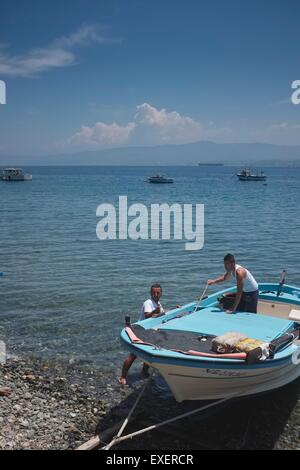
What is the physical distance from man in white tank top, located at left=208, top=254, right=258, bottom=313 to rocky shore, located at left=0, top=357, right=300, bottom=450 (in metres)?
2.11

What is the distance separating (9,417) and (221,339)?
4.17 m

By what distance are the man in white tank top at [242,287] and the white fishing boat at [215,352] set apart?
1.57 feet

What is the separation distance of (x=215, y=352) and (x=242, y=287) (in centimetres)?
307

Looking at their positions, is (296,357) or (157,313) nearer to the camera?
(296,357)

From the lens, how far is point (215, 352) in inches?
341

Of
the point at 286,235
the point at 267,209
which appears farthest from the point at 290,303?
the point at 267,209

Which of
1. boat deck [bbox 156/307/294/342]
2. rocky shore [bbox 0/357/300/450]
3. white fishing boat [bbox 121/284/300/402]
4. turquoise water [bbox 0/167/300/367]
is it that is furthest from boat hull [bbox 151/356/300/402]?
turquoise water [bbox 0/167/300/367]

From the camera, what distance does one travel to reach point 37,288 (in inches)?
753

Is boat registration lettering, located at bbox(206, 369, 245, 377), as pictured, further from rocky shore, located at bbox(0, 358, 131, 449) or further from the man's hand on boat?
the man's hand on boat

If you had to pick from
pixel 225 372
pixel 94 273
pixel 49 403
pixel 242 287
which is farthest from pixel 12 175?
pixel 225 372

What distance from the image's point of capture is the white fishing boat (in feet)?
27.2

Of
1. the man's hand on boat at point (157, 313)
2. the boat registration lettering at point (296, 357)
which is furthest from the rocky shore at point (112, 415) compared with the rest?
the man's hand on boat at point (157, 313)

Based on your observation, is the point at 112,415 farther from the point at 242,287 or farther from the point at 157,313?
the point at 242,287
